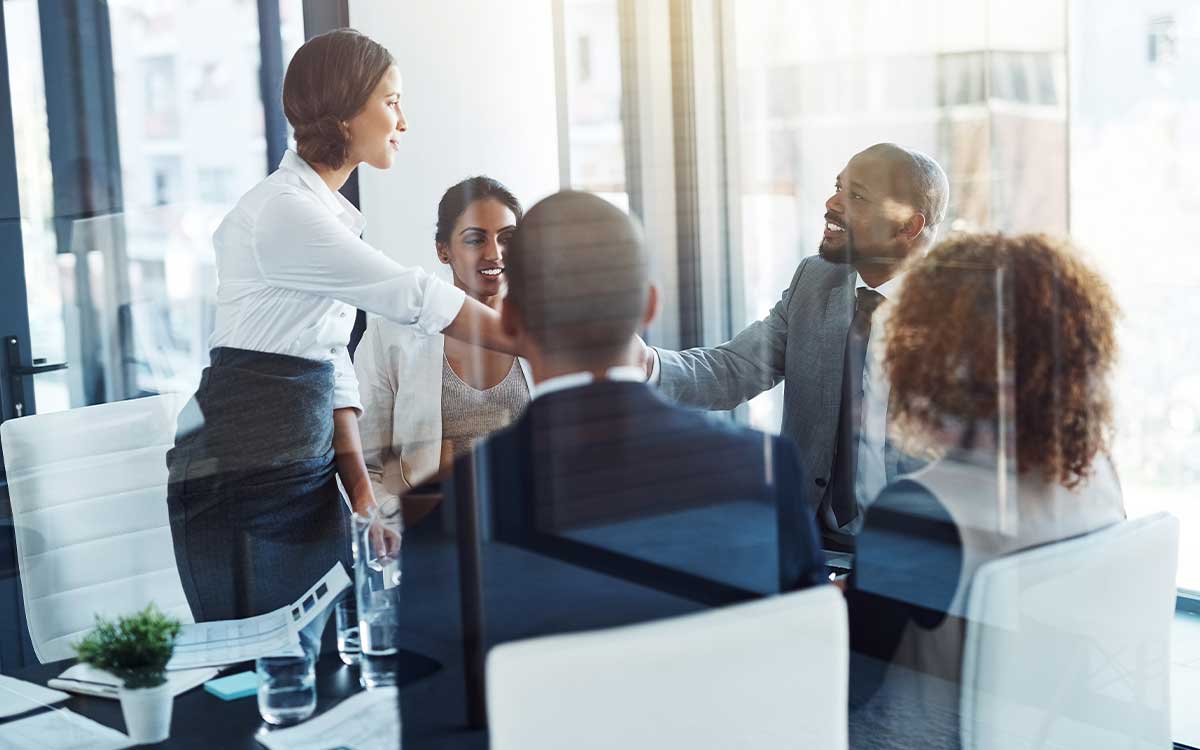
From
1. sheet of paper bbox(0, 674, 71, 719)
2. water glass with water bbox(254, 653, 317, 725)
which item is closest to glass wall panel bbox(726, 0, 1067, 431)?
water glass with water bbox(254, 653, 317, 725)

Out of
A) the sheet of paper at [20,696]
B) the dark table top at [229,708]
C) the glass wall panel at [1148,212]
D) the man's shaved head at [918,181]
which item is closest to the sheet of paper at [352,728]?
the dark table top at [229,708]

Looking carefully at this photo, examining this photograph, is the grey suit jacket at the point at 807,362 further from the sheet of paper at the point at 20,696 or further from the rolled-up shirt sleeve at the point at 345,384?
the sheet of paper at the point at 20,696

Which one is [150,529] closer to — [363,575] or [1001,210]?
[363,575]

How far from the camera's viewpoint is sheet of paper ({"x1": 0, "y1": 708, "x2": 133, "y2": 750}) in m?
1.68

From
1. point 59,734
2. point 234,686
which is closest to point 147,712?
point 234,686

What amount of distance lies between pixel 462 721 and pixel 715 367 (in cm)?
57

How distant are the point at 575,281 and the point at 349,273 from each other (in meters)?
0.32

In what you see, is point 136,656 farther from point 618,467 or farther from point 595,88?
point 595,88

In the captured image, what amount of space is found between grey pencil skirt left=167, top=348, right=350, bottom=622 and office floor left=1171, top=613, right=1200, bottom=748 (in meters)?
1.26

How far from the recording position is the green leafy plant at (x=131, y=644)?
1745 mm

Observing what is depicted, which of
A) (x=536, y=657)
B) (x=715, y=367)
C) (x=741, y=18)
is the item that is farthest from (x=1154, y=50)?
(x=536, y=657)

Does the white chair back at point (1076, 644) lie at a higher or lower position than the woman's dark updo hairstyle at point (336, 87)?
lower

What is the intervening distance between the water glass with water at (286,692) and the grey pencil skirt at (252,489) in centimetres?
20

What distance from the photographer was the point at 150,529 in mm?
1836
